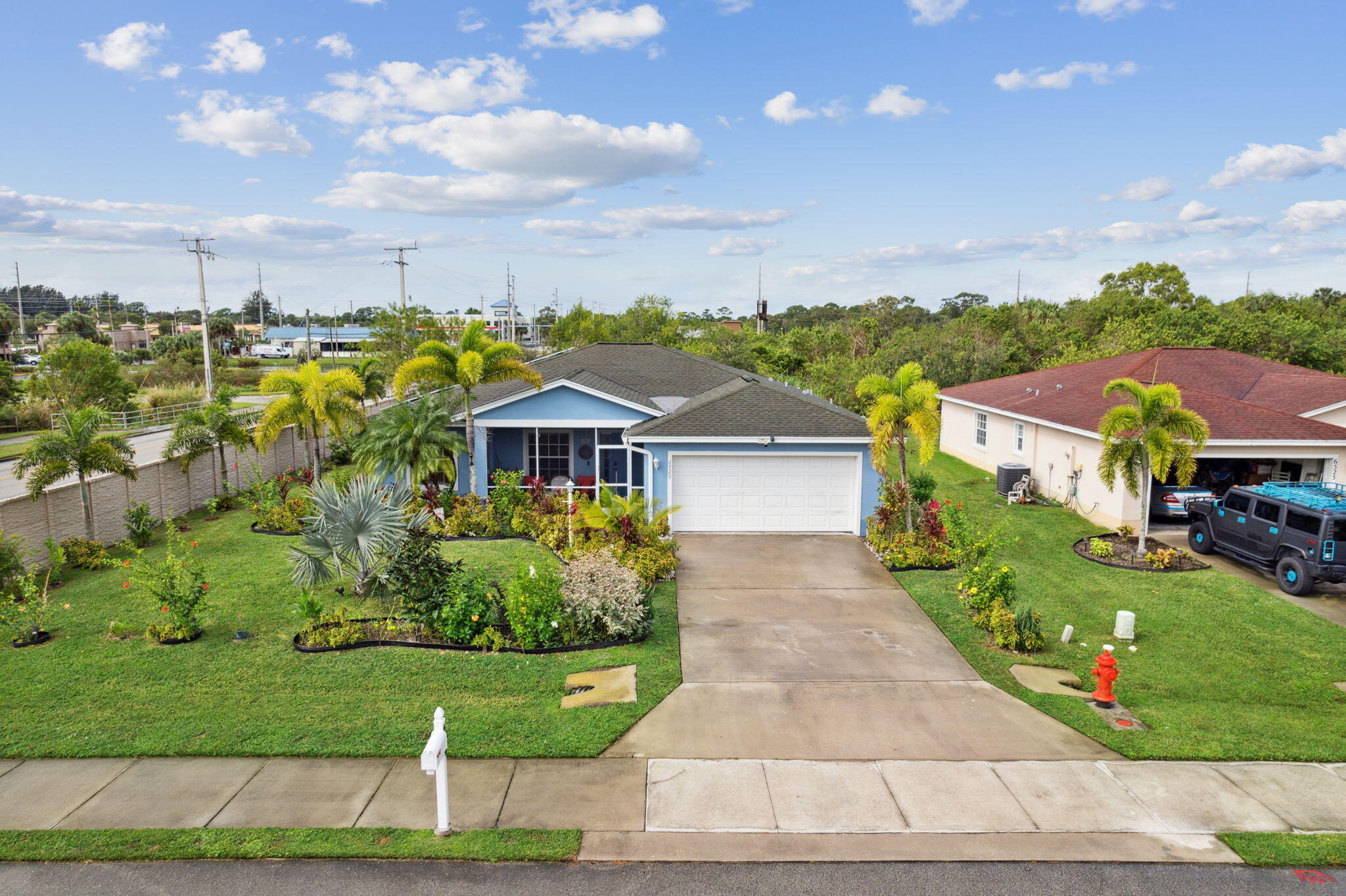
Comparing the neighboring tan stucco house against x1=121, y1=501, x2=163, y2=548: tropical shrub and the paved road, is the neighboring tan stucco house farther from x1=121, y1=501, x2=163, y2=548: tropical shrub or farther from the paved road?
x1=121, y1=501, x2=163, y2=548: tropical shrub

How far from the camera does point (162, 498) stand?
18875 mm

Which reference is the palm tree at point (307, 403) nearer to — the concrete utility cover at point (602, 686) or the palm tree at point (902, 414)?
the concrete utility cover at point (602, 686)

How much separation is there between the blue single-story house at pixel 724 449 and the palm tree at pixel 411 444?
1488 millimetres

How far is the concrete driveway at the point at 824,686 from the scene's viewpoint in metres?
9.05

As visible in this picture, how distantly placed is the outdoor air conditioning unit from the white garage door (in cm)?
722

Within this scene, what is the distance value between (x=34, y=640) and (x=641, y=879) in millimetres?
10261

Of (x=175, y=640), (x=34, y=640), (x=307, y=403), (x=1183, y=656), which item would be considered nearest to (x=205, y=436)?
(x=307, y=403)

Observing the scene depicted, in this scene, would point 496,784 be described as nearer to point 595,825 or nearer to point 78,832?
point 595,825

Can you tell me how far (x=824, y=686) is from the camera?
10617 millimetres

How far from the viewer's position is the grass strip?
7.06 metres

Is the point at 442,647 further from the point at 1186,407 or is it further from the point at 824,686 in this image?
the point at 1186,407

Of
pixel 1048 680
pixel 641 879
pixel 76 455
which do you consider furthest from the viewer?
pixel 76 455

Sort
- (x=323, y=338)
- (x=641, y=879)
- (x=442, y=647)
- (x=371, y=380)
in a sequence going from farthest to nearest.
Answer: (x=323, y=338), (x=371, y=380), (x=442, y=647), (x=641, y=879)

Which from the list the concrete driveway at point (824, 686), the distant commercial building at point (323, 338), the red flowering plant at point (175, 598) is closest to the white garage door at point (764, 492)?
the concrete driveway at point (824, 686)
